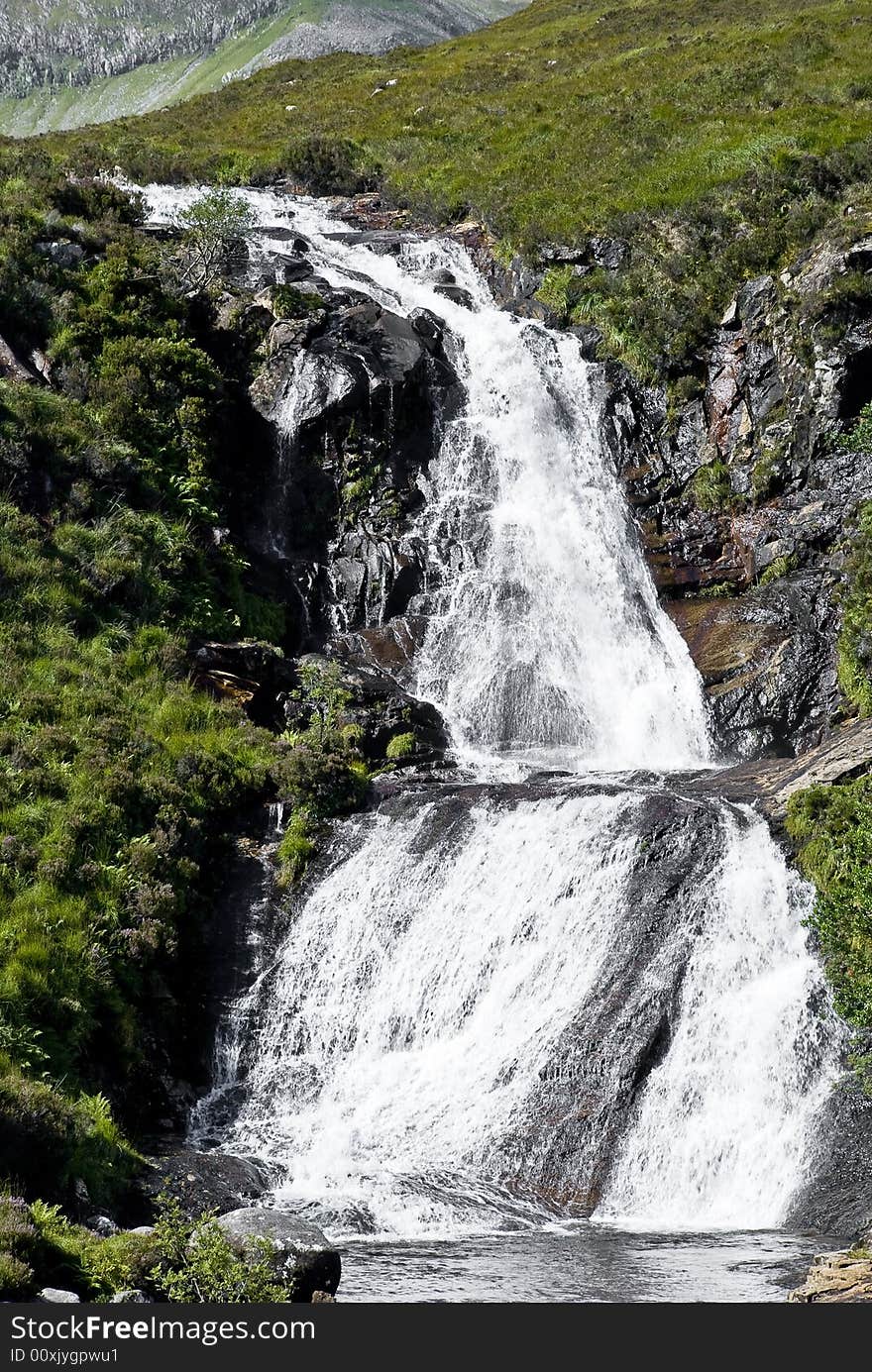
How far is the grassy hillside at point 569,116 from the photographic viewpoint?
1786 inches

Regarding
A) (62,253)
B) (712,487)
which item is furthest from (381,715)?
(62,253)

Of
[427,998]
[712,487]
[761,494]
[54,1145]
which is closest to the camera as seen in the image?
[54,1145]

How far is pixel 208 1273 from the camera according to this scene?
34.1 ft

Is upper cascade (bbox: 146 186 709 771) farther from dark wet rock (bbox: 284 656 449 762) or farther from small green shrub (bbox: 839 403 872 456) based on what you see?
small green shrub (bbox: 839 403 872 456)

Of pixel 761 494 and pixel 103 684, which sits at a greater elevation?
pixel 761 494

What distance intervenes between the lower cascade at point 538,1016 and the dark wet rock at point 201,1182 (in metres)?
0.55

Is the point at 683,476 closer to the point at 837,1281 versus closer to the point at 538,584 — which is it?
the point at 538,584

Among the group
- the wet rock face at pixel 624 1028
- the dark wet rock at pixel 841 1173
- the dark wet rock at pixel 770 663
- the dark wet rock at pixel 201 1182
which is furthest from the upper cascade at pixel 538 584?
the dark wet rock at pixel 201 1182

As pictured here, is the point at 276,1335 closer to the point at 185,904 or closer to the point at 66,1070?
the point at 66,1070

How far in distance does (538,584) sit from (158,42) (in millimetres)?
150295

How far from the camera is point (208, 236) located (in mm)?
37312

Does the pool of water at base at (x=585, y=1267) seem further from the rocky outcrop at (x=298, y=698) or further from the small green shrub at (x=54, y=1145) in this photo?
the rocky outcrop at (x=298, y=698)

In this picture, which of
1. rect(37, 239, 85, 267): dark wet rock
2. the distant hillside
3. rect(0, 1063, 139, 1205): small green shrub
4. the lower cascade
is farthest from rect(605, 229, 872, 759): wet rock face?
the distant hillside

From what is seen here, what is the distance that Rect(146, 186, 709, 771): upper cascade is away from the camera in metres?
27.8
